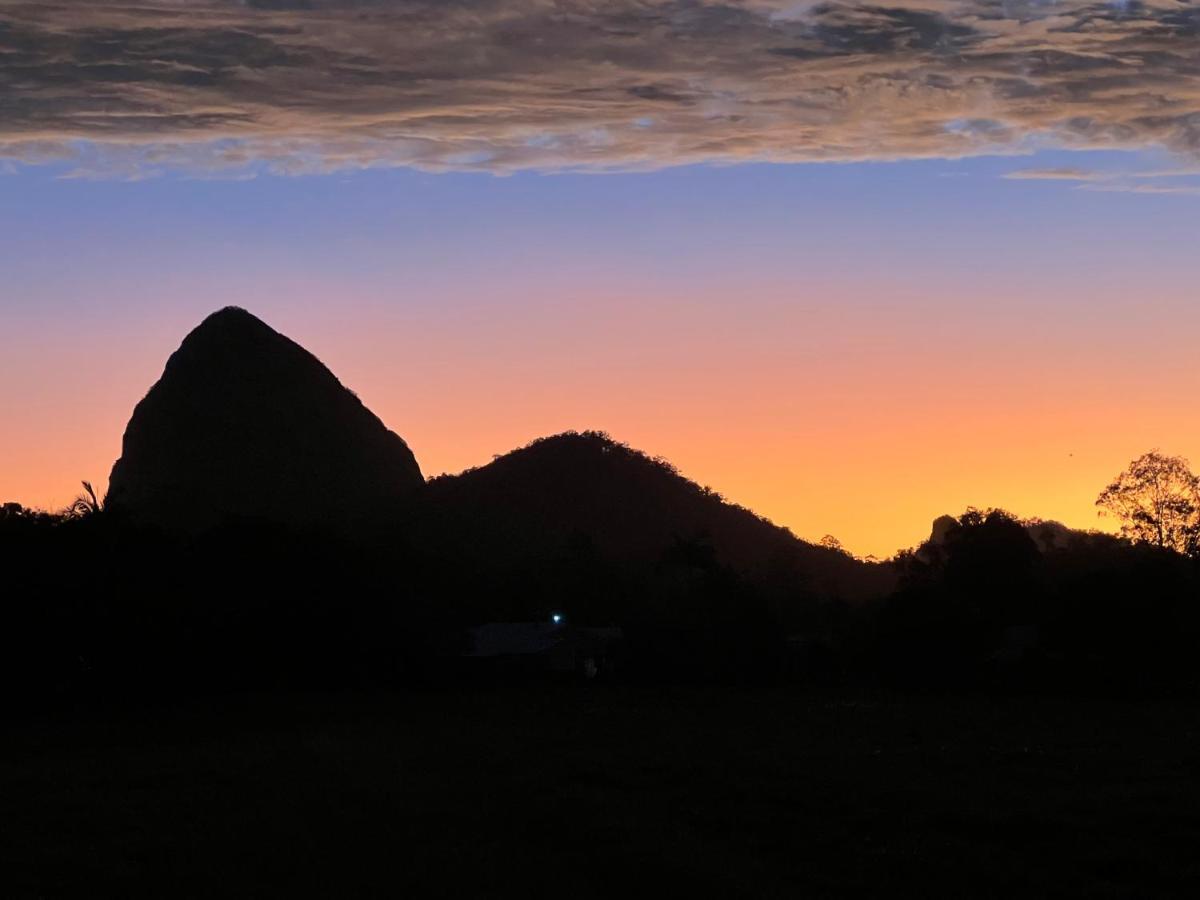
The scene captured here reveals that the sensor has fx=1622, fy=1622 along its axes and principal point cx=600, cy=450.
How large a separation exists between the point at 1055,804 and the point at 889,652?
28616 mm

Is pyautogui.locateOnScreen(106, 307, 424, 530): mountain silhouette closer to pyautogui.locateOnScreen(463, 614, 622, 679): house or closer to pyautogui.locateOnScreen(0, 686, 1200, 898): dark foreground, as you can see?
pyautogui.locateOnScreen(463, 614, 622, 679): house

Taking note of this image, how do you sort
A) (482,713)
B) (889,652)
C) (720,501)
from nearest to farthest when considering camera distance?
(482,713) < (889,652) < (720,501)

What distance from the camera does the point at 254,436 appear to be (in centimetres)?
11844

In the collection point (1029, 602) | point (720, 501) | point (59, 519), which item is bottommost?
point (1029, 602)

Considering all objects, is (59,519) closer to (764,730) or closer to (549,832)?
(764,730)

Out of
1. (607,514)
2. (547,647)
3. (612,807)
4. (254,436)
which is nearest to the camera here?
(612,807)

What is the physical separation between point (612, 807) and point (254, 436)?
4035 inches

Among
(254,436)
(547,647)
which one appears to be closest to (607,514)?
(254,436)

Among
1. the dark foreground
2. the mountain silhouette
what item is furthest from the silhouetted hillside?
the dark foreground

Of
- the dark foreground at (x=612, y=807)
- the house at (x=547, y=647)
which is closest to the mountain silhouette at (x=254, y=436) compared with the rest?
the house at (x=547, y=647)

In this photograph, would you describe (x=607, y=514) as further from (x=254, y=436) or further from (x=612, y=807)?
(x=612, y=807)

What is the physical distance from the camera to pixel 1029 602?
57969 mm

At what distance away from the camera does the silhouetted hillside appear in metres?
101

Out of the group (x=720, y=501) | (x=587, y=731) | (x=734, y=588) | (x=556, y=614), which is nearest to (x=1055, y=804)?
(x=587, y=731)
